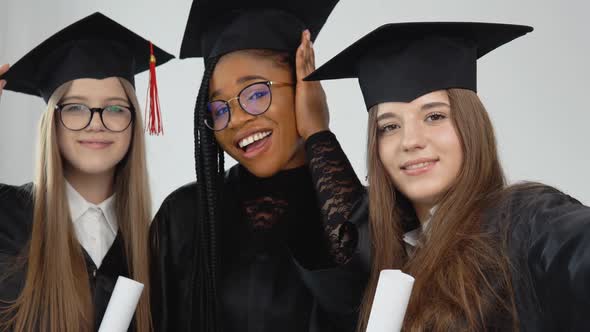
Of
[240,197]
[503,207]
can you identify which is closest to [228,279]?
[240,197]

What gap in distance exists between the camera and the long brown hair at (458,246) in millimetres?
1587

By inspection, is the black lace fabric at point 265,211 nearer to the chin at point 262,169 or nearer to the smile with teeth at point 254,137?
the chin at point 262,169

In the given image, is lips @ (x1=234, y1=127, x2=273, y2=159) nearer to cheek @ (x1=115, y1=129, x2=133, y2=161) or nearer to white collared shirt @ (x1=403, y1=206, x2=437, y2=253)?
cheek @ (x1=115, y1=129, x2=133, y2=161)

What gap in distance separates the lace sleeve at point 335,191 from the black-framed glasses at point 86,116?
1.86 feet

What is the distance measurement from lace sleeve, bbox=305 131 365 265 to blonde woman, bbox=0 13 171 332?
1.88 ft

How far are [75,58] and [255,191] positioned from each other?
679mm

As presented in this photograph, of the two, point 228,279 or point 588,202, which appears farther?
point 588,202

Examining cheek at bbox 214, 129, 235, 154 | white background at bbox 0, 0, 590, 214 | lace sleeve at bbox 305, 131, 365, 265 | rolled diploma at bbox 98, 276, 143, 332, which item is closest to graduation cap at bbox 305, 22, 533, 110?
lace sleeve at bbox 305, 131, 365, 265

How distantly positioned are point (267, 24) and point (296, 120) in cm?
30

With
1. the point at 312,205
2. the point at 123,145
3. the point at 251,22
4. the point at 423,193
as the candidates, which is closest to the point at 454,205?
the point at 423,193

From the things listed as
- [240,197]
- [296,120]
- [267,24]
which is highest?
[267,24]

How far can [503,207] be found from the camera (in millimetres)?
1647

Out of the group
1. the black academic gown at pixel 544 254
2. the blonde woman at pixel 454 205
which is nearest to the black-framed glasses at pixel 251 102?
the blonde woman at pixel 454 205

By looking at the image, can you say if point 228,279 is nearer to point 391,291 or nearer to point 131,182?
point 131,182
